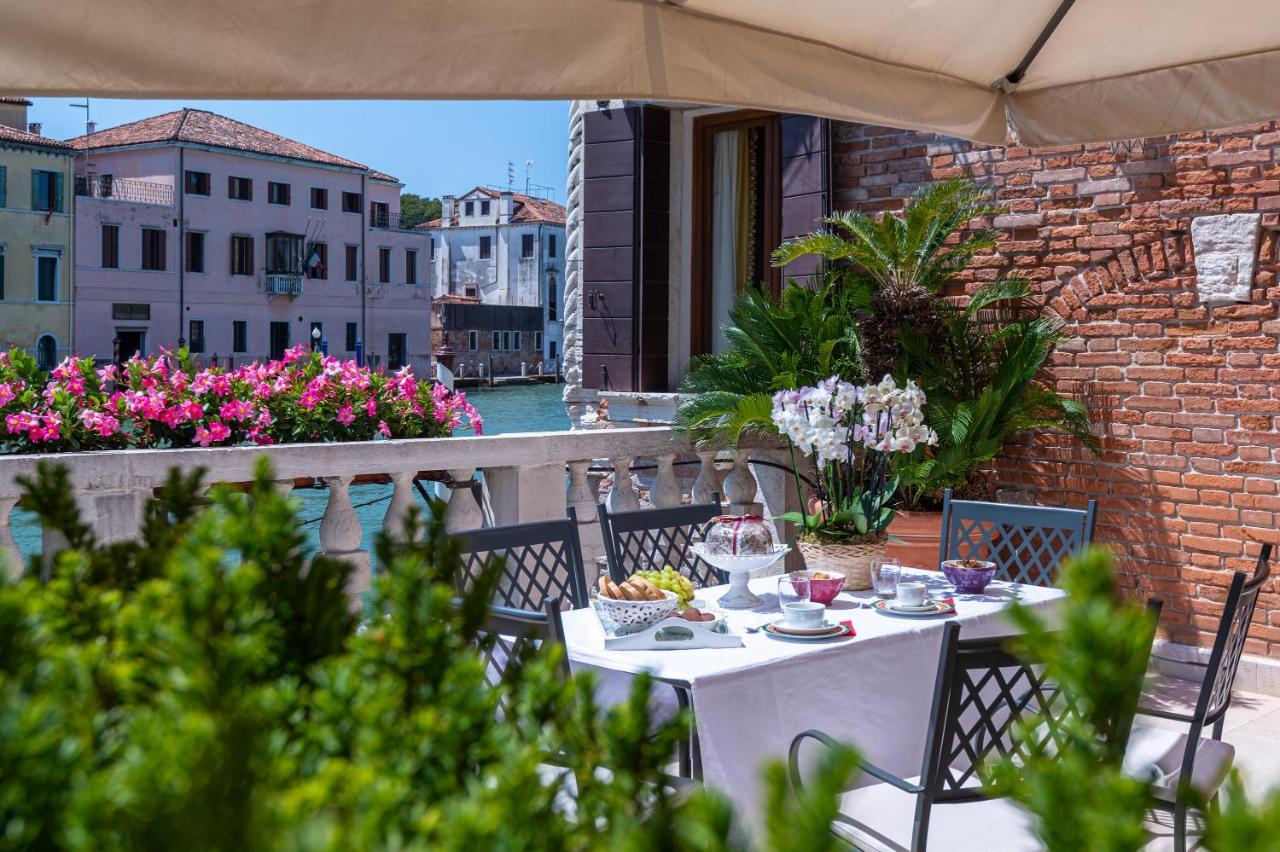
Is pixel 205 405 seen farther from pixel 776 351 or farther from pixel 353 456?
pixel 776 351

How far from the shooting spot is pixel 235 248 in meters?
50.1

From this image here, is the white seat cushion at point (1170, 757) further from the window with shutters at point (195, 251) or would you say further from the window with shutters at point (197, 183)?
the window with shutters at point (195, 251)

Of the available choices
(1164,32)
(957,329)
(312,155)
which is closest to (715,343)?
(957,329)

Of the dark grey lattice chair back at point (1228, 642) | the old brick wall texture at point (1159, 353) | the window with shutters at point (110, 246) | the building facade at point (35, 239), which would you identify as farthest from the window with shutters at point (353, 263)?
the dark grey lattice chair back at point (1228, 642)

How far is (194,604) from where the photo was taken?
29.2 inches

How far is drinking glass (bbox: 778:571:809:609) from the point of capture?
336 cm

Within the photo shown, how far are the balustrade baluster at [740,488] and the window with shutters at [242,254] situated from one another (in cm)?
4762

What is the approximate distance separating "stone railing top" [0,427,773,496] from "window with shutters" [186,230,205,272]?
4680 cm

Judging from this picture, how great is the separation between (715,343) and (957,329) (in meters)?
2.24

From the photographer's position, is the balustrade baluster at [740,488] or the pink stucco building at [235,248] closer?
the balustrade baluster at [740,488]

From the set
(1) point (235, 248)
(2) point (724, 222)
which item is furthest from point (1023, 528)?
(1) point (235, 248)

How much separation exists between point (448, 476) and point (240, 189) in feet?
157

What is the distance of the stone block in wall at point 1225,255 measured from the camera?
17.0 feet

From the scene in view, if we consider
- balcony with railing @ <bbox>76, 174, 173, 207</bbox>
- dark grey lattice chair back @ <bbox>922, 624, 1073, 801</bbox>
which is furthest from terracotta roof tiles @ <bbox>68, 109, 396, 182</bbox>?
dark grey lattice chair back @ <bbox>922, 624, 1073, 801</bbox>
